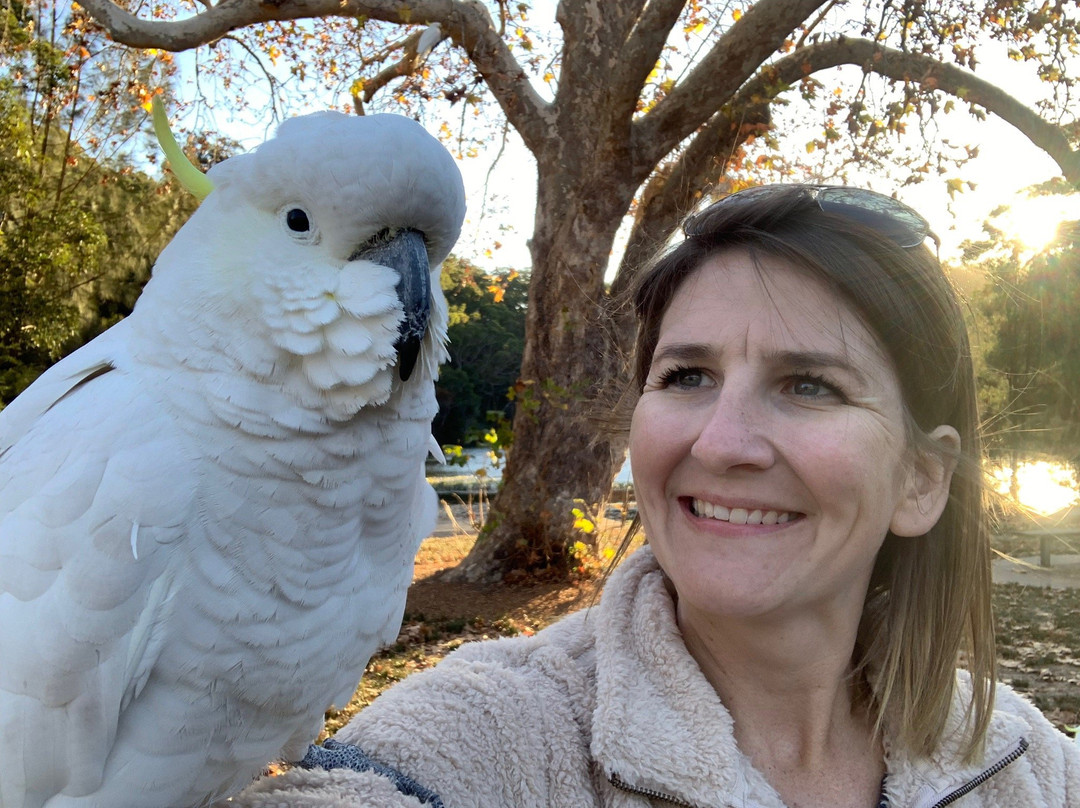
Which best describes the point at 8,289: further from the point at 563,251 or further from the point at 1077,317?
the point at 1077,317

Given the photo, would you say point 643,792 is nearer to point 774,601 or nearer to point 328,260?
point 774,601

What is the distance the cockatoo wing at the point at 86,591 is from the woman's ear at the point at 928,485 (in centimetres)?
104

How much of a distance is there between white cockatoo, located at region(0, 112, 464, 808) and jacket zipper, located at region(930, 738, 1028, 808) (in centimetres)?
95

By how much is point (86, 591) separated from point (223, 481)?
246 mm

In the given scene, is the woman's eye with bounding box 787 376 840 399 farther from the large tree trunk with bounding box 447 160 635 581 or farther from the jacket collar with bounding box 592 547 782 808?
the large tree trunk with bounding box 447 160 635 581

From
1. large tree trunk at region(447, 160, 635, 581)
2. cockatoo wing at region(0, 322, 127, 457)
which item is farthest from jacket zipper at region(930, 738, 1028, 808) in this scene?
large tree trunk at region(447, 160, 635, 581)

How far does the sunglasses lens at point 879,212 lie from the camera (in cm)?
124

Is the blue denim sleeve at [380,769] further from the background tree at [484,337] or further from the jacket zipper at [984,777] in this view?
the background tree at [484,337]

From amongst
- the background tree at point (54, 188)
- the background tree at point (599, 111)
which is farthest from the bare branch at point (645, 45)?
the background tree at point (54, 188)

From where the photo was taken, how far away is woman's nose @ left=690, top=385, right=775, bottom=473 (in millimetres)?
1068

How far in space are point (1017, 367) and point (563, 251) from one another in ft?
10.7

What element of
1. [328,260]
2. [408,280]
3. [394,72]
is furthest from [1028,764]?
[394,72]

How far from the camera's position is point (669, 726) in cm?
113

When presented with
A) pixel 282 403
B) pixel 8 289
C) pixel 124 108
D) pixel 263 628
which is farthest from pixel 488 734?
pixel 8 289
